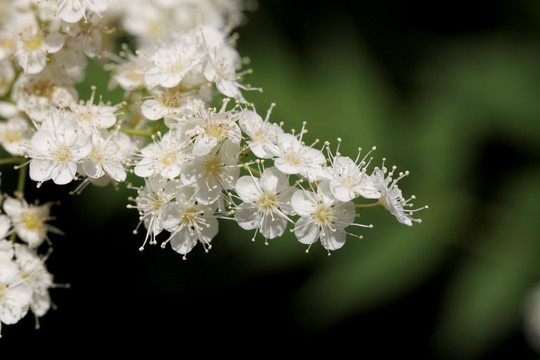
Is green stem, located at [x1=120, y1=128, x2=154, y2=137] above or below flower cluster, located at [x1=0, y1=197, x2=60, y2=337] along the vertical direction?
above

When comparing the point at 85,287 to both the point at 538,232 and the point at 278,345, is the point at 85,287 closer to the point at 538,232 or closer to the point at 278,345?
the point at 278,345

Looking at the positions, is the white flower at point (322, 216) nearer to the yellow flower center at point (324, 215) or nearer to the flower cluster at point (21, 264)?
the yellow flower center at point (324, 215)

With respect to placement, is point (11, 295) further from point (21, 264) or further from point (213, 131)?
point (213, 131)

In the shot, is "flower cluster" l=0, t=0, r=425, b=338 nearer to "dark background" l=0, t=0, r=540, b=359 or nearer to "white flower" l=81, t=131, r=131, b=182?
"white flower" l=81, t=131, r=131, b=182

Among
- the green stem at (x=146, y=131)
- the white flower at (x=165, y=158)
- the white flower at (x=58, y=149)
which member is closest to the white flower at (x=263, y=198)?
the white flower at (x=165, y=158)

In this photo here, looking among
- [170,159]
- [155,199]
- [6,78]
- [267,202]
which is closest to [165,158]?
[170,159]

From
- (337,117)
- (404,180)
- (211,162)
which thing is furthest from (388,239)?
(211,162)

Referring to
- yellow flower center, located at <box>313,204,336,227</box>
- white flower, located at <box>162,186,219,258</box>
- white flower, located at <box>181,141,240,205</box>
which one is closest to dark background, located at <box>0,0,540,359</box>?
white flower, located at <box>162,186,219,258</box>

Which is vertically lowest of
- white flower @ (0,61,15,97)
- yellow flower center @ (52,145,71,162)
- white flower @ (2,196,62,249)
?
white flower @ (2,196,62,249)
